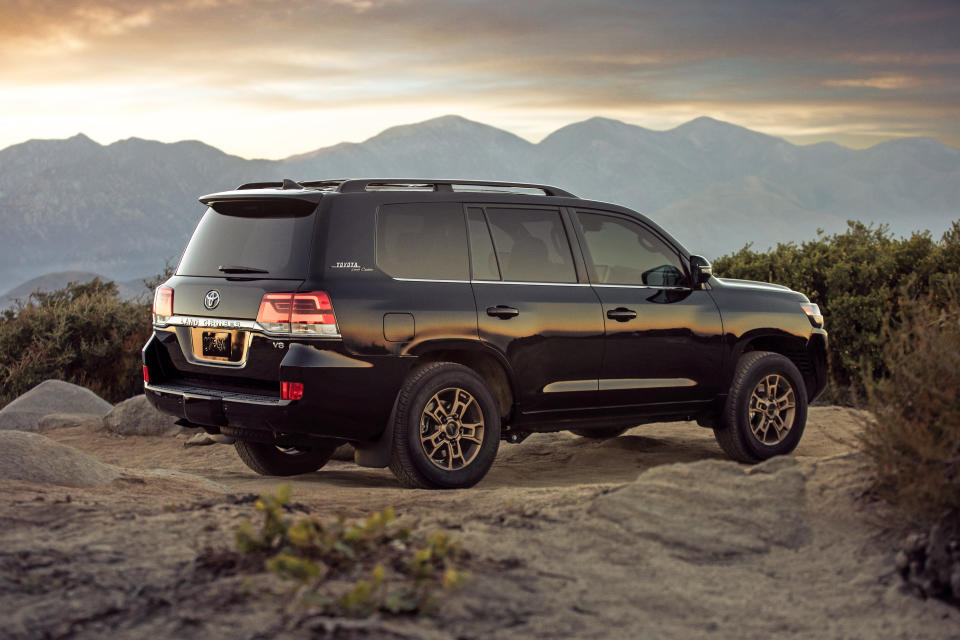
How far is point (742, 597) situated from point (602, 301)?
3303 millimetres

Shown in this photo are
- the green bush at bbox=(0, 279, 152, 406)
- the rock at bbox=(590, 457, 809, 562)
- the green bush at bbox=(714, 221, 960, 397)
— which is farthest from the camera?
the green bush at bbox=(0, 279, 152, 406)

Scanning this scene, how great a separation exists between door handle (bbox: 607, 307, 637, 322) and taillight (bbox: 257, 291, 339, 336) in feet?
7.42

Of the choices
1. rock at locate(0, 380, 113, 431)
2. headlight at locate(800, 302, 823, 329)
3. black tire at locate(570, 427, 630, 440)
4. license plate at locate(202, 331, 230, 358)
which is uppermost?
headlight at locate(800, 302, 823, 329)

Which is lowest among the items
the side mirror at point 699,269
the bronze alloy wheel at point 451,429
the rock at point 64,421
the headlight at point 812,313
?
the rock at point 64,421

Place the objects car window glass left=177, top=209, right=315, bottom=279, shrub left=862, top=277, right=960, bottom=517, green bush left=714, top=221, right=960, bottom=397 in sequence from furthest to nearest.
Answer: green bush left=714, top=221, right=960, bottom=397
car window glass left=177, top=209, right=315, bottom=279
shrub left=862, top=277, right=960, bottom=517

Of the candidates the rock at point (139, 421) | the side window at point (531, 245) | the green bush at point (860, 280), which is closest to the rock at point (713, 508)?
the side window at point (531, 245)

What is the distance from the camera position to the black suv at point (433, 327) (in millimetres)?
6711

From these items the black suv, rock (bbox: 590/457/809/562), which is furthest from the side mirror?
rock (bbox: 590/457/809/562)

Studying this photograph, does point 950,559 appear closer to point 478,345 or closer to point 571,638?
point 571,638

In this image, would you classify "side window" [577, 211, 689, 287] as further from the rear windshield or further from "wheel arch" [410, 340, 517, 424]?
the rear windshield

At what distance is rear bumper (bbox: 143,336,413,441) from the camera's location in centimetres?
658

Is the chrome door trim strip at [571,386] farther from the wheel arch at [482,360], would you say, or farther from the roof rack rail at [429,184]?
the roof rack rail at [429,184]

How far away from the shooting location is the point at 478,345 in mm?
7234

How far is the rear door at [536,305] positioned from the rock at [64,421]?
6965 millimetres
